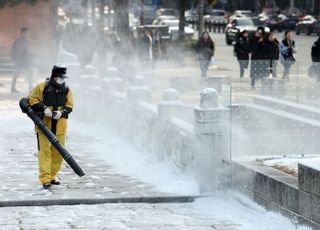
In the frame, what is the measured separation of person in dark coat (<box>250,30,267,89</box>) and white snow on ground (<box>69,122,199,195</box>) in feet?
11.0

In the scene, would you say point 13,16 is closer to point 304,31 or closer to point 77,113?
point 77,113

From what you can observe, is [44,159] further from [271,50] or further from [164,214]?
[271,50]

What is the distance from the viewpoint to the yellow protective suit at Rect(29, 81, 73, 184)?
565 inches

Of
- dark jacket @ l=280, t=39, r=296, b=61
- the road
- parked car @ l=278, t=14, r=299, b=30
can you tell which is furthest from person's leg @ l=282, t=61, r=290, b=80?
parked car @ l=278, t=14, r=299, b=30

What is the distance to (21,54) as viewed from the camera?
32438mm

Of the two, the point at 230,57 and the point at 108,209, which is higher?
the point at 108,209

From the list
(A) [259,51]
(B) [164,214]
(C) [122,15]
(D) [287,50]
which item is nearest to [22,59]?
(A) [259,51]

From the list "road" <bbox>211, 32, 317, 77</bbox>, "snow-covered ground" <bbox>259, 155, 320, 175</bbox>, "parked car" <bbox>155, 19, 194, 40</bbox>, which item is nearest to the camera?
"snow-covered ground" <bbox>259, 155, 320, 175</bbox>

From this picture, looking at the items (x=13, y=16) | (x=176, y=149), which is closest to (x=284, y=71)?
(x=176, y=149)

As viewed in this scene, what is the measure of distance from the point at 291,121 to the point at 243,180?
515cm

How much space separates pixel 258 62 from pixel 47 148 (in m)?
11.9

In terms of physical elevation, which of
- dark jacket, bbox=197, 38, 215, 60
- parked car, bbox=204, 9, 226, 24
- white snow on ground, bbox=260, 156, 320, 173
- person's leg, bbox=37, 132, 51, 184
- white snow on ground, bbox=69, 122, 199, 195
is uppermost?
white snow on ground, bbox=260, 156, 320, 173

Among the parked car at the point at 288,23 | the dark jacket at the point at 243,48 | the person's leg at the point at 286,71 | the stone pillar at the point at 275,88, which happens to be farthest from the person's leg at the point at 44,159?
the parked car at the point at 288,23

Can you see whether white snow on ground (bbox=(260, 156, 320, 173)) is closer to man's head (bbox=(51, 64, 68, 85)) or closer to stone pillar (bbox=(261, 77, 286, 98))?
man's head (bbox=(51, 64, 68, 85))
